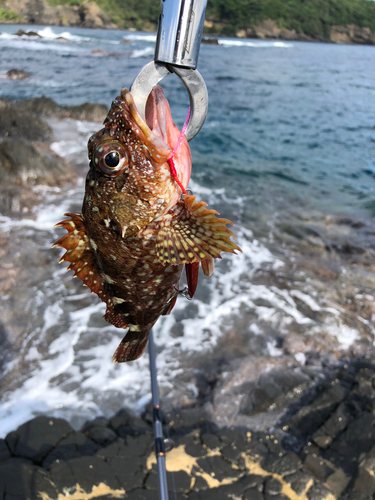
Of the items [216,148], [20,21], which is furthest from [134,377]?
[20,21]

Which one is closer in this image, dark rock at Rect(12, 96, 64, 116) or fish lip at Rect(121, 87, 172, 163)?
fish lip at Rect(121, 87, 172, 163)

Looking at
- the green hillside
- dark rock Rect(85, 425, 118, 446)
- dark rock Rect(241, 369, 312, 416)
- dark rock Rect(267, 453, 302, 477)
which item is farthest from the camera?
the green hillside

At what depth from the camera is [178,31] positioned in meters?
1.17

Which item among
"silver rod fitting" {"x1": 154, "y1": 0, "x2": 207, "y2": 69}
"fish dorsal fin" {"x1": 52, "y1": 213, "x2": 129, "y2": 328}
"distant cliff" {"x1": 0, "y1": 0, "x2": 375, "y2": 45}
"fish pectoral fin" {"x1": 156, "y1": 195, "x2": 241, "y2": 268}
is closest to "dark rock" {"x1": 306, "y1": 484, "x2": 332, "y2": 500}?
"fish dorsal fin" {"x1": 52, "y1": 213, "x2": 129, "y2": 328}

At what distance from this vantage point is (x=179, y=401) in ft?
22.5

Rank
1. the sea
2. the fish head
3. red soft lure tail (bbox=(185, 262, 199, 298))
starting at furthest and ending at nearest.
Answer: the sea, red soft lure tail (bbox=(185, 262, 199, 298)), the fish head

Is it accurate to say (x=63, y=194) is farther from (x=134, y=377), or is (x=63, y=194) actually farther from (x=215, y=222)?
(x=215, y=222)

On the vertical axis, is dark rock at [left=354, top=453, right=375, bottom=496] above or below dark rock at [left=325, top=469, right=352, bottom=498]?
above

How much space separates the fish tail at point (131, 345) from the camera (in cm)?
206

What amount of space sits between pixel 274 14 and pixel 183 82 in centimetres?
14726

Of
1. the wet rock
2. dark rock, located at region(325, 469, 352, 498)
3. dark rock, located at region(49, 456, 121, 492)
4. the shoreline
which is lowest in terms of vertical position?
the wet rock

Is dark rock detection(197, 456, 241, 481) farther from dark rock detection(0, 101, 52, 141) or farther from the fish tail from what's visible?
dark rock detection(0, 101, 52, 141)

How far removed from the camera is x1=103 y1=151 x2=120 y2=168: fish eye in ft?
4.89

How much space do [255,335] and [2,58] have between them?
4986 centimetres
